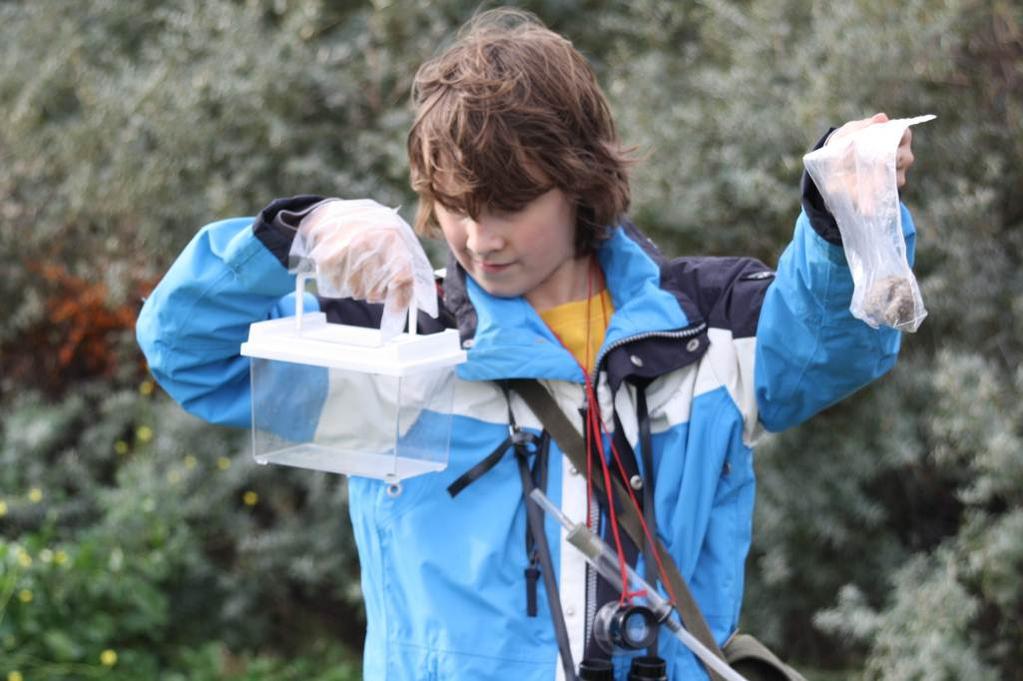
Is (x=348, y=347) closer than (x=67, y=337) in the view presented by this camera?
Yes

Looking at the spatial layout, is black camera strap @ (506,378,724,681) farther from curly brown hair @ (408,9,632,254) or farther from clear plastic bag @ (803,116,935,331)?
clear plastic bag @ (803,116,935,331)

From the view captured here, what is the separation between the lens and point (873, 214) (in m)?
2.01

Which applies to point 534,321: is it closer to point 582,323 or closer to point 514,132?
point 582,323

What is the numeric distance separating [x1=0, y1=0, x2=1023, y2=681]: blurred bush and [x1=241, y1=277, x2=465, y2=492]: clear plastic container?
6.36ft

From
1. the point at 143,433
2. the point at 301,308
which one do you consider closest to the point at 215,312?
the point at 301,308

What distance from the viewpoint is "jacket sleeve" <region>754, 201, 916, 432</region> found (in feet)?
7.13

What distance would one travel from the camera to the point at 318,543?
4977 mm

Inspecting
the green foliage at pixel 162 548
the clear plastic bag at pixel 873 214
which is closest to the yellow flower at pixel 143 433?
the green foliage at pixel 162 548

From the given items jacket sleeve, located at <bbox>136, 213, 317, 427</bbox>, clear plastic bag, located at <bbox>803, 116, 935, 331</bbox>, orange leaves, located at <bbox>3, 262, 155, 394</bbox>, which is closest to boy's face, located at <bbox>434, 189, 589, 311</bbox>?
jacket sleeve, located at <bbox>136, 213, 317, 427</bbox>

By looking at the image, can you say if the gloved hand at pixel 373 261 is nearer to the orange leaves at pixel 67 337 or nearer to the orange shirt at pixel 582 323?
the orange shirt at pixel 582 323

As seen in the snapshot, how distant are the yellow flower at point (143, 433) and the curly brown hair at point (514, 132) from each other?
280cm

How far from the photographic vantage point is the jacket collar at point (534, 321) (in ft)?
7.89

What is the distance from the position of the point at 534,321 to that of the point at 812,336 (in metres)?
0.49

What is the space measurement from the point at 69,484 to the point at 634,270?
11.3 feet
